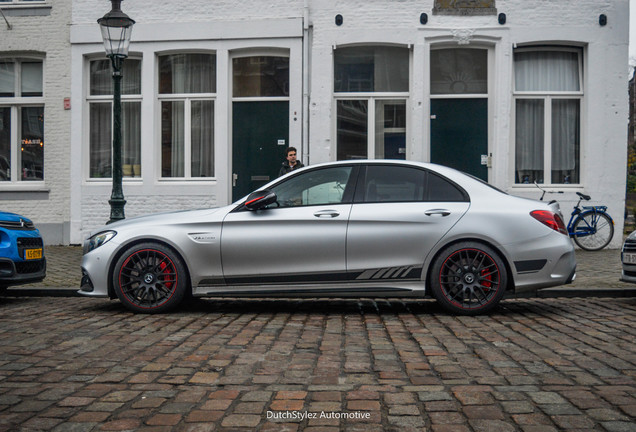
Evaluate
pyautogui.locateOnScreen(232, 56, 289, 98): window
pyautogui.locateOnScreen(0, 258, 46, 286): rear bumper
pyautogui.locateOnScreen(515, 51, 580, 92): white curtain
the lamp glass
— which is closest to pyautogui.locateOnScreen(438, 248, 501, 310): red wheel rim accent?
pyautogui.locateOnScreen(0, 258, 46, 286): rear bumper

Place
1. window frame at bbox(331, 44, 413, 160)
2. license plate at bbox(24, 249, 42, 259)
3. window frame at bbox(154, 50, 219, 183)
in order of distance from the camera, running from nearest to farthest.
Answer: license plate at bbox(24, 249, 42, 259) → window frame at bbox(331, 44, 413, 160) → window frame at bbox(154, 50, 219, 183)

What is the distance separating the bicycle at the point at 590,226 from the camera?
47.4 ft

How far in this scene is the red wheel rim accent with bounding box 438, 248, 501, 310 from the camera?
7367 millimetres

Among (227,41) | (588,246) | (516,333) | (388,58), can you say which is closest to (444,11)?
(388,58)

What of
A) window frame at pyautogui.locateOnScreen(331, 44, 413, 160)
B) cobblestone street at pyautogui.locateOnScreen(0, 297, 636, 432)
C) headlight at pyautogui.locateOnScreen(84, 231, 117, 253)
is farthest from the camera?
window frame at pyautogui.locateOnScreen(331, 44, 413, 160)

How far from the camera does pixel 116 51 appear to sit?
11.0 metres

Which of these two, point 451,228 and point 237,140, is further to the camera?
point 237,140

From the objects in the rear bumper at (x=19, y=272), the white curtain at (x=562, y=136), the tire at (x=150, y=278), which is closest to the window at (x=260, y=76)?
the white curtain at (x=562, y=136)

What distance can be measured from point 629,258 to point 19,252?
22.6ft

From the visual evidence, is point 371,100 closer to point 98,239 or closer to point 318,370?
point 98,239

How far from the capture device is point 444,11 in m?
15.0

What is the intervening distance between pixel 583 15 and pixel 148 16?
8849 mm

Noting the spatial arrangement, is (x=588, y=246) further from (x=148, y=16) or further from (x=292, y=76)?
(x=148, y=16)

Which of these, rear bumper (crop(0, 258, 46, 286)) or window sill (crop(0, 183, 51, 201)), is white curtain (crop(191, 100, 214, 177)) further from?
rear bumper (crop(0, 258, 46, 286))
